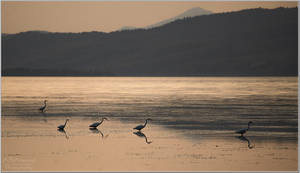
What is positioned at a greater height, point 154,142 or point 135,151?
point 154,142

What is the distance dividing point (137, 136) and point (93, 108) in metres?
13.3

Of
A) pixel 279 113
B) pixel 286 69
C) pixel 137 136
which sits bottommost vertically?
pixel 137 136

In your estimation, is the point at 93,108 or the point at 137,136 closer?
the point at 137,136

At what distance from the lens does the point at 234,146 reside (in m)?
18.5

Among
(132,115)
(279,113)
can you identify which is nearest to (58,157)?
(132,115)

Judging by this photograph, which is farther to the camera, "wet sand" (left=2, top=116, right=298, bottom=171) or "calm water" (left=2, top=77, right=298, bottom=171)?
"calm water" (left=2, top=77, right=298, bottom=171)

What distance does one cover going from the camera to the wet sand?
1522 centimetres

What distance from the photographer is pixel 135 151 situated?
17.5 metres

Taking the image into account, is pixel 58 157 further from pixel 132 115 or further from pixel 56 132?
pixel 132 115

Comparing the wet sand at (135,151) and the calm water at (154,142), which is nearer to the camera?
the wet sand at (135,151)

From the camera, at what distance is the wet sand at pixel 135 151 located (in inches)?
599

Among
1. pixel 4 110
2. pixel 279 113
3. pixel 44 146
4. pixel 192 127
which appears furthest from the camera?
pixel 4 110

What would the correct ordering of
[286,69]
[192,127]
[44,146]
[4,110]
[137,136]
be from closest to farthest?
[44,146]
[137,136]
[192,127]
[4,110]
[286,69]

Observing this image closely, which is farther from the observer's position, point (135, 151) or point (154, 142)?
point (154, 142)
